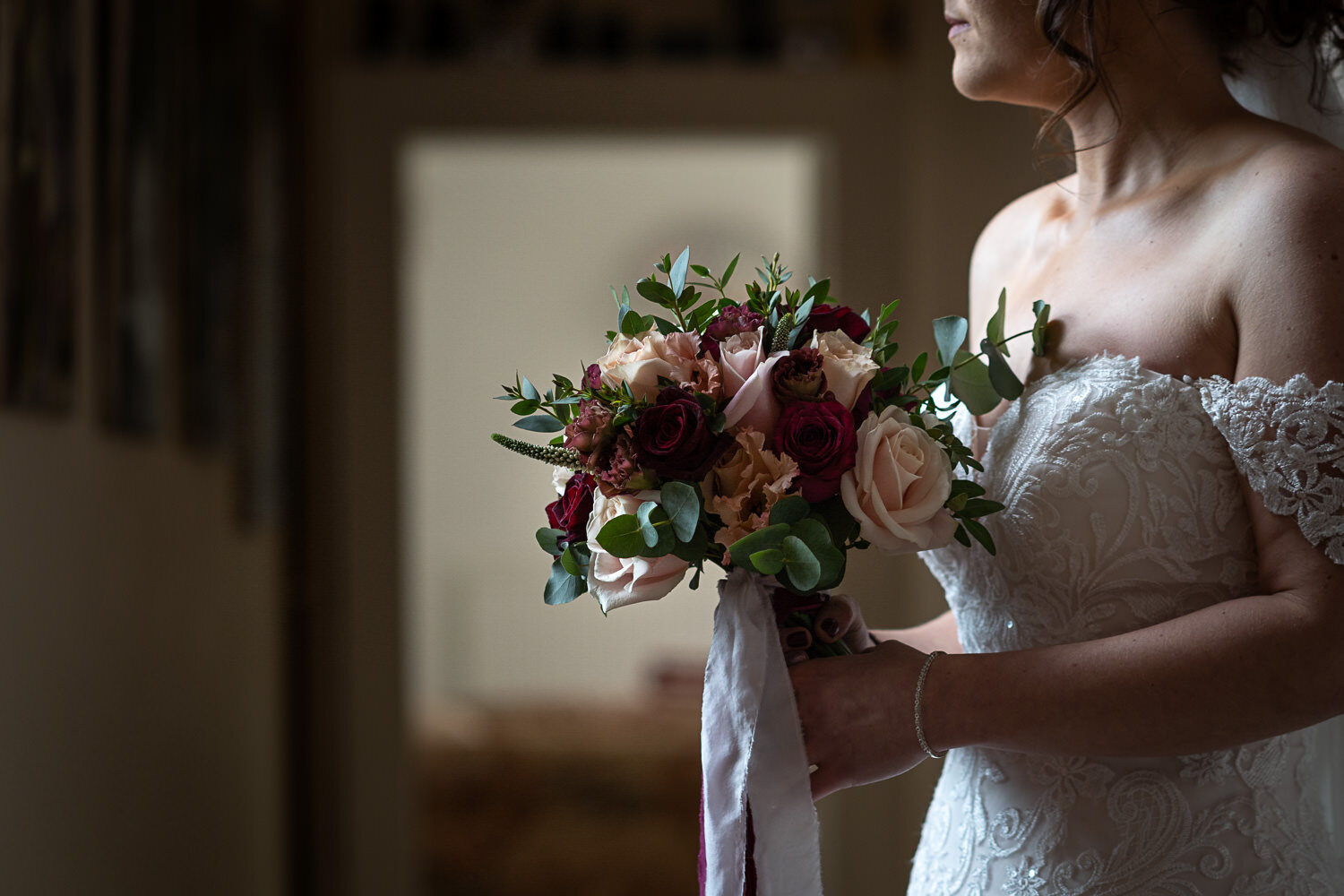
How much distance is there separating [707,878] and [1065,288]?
0.62 m

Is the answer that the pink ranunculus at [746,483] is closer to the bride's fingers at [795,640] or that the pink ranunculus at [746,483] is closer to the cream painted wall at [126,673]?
the bride's fingers at [795,640]

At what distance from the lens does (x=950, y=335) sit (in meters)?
1.00

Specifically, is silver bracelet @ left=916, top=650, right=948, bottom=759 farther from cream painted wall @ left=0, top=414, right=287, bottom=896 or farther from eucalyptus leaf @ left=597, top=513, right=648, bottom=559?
cream painted wall @ left=0, top=414, right=287, bottom=896

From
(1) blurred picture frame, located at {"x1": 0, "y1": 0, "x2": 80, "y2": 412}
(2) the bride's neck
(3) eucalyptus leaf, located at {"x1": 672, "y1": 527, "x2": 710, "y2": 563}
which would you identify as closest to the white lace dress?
(2) the bride's neck

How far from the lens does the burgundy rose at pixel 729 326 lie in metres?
0.93

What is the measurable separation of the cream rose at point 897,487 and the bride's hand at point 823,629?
0.35 feet

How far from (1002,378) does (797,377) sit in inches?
9.2

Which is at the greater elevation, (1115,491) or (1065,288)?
(1065,288)


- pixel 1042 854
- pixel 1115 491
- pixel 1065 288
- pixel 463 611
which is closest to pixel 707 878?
pixel 1042 854

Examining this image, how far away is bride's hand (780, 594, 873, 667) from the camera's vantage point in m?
0.96

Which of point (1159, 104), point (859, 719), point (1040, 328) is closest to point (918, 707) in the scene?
point (859, 719)

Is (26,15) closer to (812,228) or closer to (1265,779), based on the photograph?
(1265,779)

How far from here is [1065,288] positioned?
111cm

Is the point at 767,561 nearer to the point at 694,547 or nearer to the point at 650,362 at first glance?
the point at 694,547
